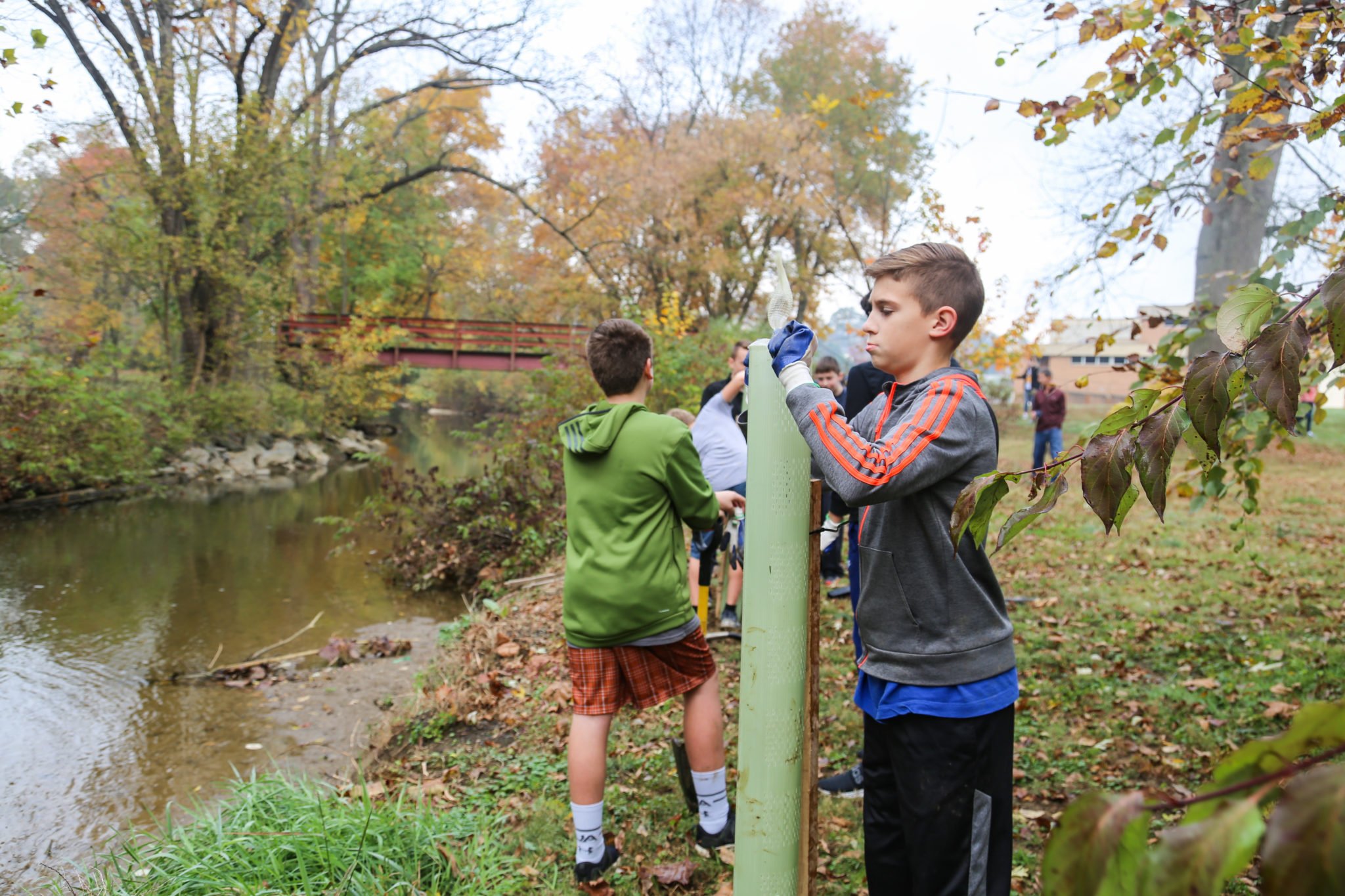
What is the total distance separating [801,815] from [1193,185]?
3.10 m

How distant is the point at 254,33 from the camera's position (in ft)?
55.1

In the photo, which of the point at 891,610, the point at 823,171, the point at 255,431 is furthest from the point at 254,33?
the point at 891,610

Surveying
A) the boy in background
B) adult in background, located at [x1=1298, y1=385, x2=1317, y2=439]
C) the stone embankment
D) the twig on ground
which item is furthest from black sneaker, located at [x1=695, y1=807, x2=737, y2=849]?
the stone embankment

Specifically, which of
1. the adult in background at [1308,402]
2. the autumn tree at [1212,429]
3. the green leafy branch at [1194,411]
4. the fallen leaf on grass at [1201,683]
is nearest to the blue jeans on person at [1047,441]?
the fallen leaf on grass at [1201,683]

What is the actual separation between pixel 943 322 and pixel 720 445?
3.61 m

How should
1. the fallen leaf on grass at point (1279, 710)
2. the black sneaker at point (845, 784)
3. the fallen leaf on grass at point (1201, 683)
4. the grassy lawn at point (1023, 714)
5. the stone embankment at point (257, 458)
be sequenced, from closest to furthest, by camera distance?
the grassy lawn at point (1023, 714) < the black sneaker at point (845, 784) < the fallen leaf on grass at point (1279, 710) < the fallen leaf on grass at point (1201, 683) < the stone embankment at point (257, 458)

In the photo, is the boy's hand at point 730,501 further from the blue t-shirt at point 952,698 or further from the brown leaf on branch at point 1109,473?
the brown leaf on branch at point 1109,473

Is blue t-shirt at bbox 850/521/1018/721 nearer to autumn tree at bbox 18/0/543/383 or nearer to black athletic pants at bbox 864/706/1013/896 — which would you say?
black athletic pants at bbox 864/706/1013/896

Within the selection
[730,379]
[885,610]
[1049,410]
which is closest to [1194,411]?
[885,610]

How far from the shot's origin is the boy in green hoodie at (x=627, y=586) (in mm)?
3045

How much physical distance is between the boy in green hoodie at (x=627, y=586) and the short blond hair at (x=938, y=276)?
48.7 inches

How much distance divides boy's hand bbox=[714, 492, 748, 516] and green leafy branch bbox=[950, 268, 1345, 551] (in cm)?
209

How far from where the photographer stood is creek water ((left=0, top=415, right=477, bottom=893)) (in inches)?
179

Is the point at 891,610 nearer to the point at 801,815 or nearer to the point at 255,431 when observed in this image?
the point at 801,815
